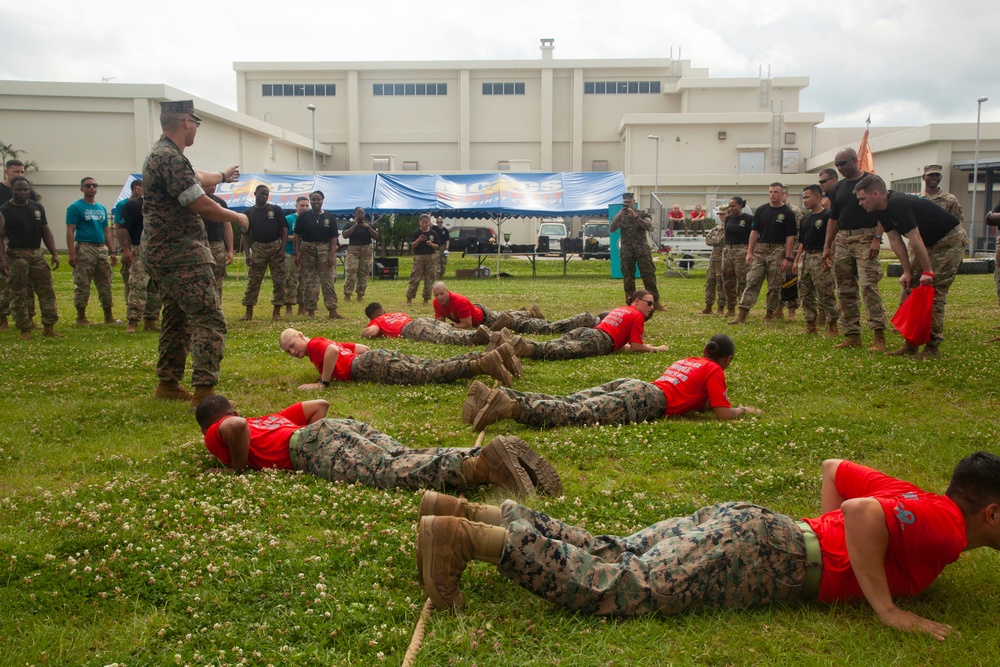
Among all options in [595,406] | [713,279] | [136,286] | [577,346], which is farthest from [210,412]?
[713,279]

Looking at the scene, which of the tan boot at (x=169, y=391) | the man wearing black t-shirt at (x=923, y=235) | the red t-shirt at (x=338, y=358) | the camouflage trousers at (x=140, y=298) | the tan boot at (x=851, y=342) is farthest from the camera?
the camouflage trousers at (x=140, y=298)

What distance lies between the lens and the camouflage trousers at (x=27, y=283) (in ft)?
42.0

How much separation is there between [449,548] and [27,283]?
12.2m

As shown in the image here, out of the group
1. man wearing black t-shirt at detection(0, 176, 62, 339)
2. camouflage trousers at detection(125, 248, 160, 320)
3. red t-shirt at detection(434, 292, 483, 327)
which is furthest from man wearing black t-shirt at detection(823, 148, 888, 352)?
man wearing black t-shirt at detection(0, 176, 62, 339)

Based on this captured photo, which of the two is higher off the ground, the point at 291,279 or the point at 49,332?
the point at 291,279

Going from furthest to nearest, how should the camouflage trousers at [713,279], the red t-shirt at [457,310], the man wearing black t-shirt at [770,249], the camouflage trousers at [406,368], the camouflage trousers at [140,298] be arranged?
the camouflage trousers at [713,279] < the man wearing black t-shirt at [770,249] < the camouflage trousers at [140,298] < the red t-shirt at [457,310] < the camouflage trousers at [406,368]

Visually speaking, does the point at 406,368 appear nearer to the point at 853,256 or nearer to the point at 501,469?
the point at 501,469

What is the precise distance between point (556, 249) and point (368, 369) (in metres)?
36.1

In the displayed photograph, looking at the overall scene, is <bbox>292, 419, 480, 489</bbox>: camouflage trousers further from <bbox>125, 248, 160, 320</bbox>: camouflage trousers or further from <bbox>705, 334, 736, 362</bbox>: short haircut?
<bbox>125, 248, 160, 320</bbox>: camouflage trousers

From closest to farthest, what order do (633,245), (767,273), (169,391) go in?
(169,391), (767,273), (633,245)

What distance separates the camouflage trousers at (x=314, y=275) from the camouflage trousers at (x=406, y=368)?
309 inches

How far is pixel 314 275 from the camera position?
17312 millimetres

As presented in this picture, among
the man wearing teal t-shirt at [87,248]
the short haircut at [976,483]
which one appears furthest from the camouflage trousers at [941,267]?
the man wearing teal t-shirt at [87,248]

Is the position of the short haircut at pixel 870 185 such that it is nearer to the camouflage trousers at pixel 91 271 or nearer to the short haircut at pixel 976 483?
the short haircut at pixel 976 483
